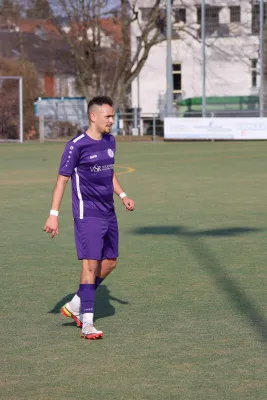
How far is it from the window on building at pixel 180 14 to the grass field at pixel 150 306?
41197 millimetres

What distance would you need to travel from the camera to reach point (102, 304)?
8.78 meters

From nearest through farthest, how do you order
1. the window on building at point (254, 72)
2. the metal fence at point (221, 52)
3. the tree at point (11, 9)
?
1. the tree at point (11, 9)
2. the metal fence at point (221, 52)
3. the window on building at point (254, 72)

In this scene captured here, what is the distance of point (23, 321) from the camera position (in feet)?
26.4

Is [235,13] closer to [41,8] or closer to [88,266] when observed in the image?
[41,8]

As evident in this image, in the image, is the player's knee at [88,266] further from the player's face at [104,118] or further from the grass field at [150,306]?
the player's face at [104,118]

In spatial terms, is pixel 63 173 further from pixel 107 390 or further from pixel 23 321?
pixel 107 390

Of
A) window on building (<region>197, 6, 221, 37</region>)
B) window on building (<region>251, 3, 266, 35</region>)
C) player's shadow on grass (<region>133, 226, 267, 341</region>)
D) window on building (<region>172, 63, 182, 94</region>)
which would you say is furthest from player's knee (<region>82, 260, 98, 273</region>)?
A: window on building (<region>172, 63, 182, 94</region>)

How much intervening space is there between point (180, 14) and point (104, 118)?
5456 centimetres

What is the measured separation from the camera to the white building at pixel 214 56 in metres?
63.0

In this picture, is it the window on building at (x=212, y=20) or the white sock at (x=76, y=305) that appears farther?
the window on building at (x=212, y=20)

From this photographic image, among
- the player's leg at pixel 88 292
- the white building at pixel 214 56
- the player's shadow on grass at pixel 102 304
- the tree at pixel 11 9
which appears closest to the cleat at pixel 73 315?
the player's shadow on grass at pixel 102 304

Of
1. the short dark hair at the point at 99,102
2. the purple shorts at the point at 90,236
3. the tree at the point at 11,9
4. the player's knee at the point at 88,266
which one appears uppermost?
the tree at the point at 11,9

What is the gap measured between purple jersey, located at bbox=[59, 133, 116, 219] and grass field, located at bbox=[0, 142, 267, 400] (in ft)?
3.08

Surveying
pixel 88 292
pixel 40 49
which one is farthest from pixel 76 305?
pixel 40 49
